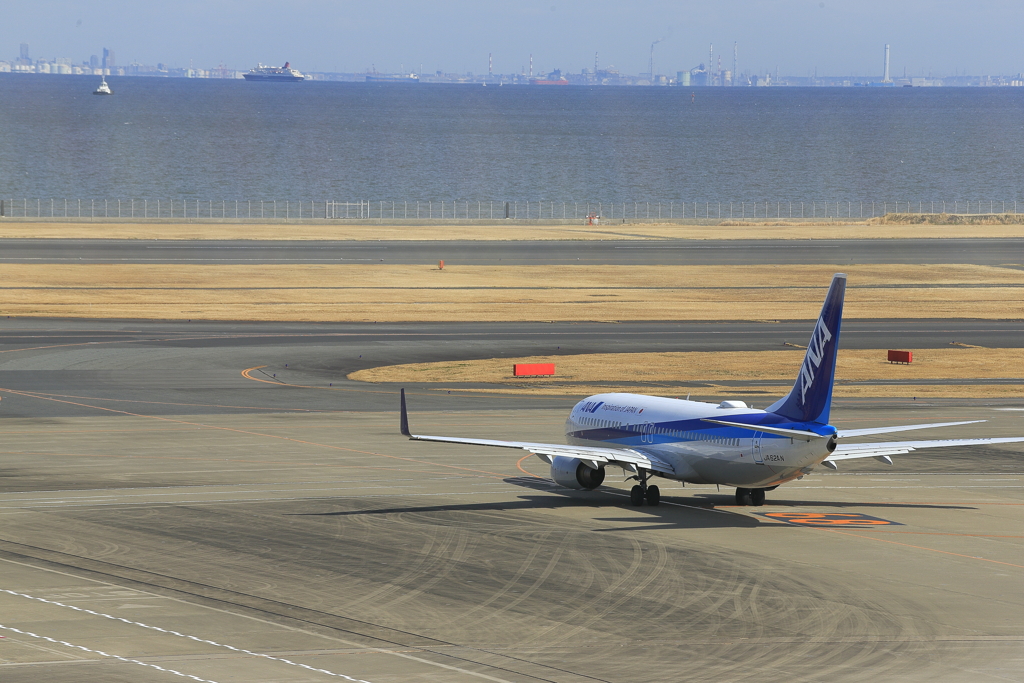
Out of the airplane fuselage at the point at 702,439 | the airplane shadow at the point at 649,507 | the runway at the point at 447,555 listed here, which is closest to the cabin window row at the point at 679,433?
the airplane fuselage at the point at 702,439

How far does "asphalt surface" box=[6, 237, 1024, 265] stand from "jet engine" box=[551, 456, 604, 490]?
302 feet

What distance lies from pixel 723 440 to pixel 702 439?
1217mm

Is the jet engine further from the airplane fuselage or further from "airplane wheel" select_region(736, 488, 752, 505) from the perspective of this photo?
"airplane wheel" select_region(736, 488, 752, 505)

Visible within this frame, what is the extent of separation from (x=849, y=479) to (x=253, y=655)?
34.5 meters

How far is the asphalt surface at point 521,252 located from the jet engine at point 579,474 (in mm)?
91932

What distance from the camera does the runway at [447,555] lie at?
31.0 metres

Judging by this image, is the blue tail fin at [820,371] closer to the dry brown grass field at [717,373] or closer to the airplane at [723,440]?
the airplane at [723,440]

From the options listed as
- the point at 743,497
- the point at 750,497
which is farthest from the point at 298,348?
the point at 750,497

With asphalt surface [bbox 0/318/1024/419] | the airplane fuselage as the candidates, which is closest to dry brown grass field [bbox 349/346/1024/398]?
asphalt surface [bbox 0/318/1024/419]

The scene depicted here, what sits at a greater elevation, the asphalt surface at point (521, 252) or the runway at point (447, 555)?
the asphalt surface at point (521, 252)

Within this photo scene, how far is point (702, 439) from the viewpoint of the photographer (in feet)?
155

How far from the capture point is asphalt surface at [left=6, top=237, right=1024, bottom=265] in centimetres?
14188

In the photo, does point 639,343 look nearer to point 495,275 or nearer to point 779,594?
point 495,275

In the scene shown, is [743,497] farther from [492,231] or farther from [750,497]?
[492,231]
